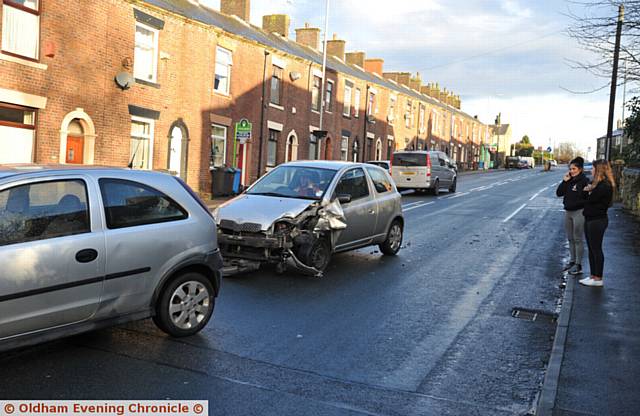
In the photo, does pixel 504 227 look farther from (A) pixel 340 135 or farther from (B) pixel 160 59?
(A) pixel 340 135

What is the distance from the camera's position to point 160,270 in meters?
5.48

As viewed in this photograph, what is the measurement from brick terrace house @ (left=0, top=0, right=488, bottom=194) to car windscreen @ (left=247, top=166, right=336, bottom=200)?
30.1ft

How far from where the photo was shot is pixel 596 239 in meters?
8.83

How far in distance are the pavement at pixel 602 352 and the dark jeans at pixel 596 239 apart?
1.02 ft

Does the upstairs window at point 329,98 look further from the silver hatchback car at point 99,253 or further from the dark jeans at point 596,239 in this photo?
the silver hatchback car at point 99,253

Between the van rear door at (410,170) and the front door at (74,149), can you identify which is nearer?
the front door at (74,149)

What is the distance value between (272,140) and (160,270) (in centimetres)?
2314

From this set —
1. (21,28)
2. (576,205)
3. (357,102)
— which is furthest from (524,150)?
(576,205)

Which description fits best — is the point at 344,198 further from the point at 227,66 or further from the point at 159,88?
the point at 227,66

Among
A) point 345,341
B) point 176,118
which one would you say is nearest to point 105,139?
point 176,118

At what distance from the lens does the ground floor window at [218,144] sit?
2394 cm

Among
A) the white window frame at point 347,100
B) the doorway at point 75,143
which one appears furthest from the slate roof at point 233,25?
the doorway at point 75,143

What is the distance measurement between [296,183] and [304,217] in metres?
1.08

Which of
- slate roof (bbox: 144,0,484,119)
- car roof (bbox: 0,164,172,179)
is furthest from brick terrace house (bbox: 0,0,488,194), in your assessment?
car roof (bbox: 0,164,172,179)
